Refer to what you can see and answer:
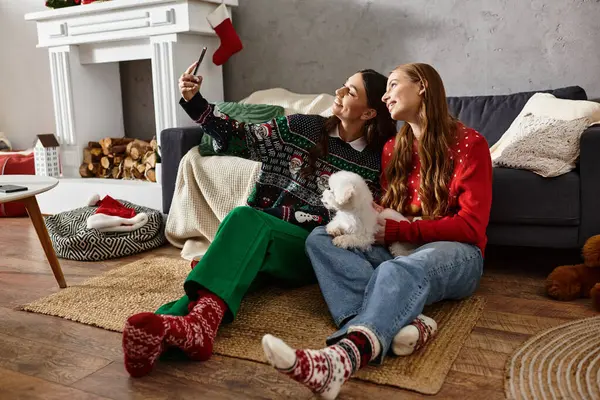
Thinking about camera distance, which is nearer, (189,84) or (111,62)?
(189,84)

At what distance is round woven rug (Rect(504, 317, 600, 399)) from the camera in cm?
132

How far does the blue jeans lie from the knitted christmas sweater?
0.68 feet

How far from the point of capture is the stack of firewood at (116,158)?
3.70 m

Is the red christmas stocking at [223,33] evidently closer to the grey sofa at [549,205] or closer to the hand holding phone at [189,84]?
the hand holding phone at [189,84]

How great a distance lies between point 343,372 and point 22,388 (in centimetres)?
77

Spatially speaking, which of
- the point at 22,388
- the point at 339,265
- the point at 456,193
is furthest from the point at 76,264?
the point at 456,193

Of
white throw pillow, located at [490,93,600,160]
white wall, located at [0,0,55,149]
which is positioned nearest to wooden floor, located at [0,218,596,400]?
white throw pillow, located at [490,93,600,160]

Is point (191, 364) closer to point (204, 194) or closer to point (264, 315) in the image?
point (264, 315)

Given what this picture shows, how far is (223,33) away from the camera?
10.8 ft

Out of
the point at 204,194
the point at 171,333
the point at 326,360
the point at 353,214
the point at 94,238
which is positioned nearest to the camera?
the point at 326,360

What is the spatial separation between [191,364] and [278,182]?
75 cm

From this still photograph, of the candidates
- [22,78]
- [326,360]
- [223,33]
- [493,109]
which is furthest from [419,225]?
[22,78]

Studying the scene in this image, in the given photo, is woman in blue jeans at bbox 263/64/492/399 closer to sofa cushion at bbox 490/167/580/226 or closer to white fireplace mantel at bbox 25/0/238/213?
sofa cushion at bbox 490/167/580/226

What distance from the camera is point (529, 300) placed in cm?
197
